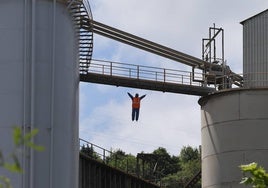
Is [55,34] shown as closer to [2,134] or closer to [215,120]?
[2,134]

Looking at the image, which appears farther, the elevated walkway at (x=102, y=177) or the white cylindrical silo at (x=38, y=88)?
the elevated walkway at (x=102, y=177)

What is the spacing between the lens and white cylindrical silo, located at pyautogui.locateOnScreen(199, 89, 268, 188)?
1491 inches

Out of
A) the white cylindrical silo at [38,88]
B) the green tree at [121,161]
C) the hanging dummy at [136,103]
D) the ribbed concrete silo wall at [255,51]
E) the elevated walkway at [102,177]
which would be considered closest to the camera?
the white cylindrical silo at [38,88]

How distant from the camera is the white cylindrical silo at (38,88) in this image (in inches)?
1203

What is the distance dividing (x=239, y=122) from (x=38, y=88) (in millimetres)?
12169

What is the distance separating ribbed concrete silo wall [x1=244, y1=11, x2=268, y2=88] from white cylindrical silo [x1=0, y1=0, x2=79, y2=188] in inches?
511

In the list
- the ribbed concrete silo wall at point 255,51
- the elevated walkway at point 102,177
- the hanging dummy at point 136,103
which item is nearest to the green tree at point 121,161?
the elevated walkway at point 102,177

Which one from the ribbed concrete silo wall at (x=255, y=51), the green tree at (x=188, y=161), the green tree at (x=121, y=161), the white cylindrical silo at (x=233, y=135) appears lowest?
the green tree at (x=188, y=161)

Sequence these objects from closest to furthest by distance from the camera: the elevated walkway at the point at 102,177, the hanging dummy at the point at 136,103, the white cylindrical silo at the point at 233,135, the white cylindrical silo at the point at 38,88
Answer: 1. the white cylindrical silo at the point at 38,88
2. the white cylindrical silo at the point at 233,135
3. the hanging dummy at the point at 136,103
4. the elevated walkway at the point at 102,177

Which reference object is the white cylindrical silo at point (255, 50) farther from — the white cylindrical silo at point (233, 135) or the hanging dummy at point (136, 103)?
the hanging dummy at point (136, 103)

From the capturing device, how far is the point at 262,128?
38.2 meters

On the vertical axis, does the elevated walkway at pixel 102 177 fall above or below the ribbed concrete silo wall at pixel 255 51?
below

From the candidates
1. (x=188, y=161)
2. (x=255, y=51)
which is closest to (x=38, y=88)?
(x=255, y=51)

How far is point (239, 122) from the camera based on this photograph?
3853 centimetres
